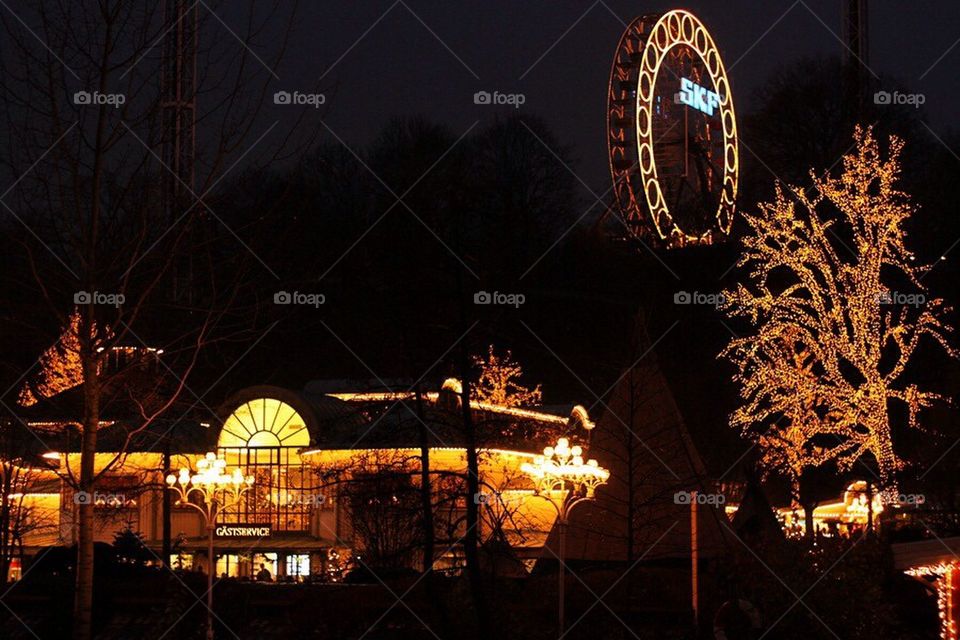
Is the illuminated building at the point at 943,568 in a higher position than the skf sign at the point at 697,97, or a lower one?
lower

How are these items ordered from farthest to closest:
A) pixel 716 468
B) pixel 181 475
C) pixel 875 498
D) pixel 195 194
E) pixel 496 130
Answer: pixel 496 130 < pixel 716 468 < pixel 875 498 < pixel 181 475 < pixel 195 194

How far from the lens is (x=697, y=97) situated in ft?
139

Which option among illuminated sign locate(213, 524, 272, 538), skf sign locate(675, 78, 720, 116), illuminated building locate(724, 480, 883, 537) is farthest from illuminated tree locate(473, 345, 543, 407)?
skf sign locate(675, 78, 720, 116)

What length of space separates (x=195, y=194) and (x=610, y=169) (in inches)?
987

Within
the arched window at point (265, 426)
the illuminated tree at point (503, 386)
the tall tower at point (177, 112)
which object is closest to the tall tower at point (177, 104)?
the tall tower at point (177, 112)

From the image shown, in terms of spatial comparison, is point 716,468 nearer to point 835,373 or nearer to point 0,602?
point 835,373

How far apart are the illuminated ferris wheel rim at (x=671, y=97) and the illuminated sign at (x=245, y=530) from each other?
14.5 meters

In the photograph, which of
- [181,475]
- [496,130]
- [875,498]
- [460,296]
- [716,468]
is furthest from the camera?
[496,130]

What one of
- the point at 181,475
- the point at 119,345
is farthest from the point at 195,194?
the point at 181,475

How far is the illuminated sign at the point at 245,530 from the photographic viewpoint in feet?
136

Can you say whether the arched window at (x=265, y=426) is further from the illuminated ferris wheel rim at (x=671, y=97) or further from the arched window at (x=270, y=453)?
the illuminated ferris wheel rim at (x=671, y=97)

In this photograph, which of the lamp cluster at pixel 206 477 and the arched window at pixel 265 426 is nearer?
the lamp cluster at pixel 206 477

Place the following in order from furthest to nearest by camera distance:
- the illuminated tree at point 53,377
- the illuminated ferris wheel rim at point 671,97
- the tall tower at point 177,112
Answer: the illuminated ferris wheel rim at point 671,97
the illuminated tree at point 53,377
the tall tower at point 177,112

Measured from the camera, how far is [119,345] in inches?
569
